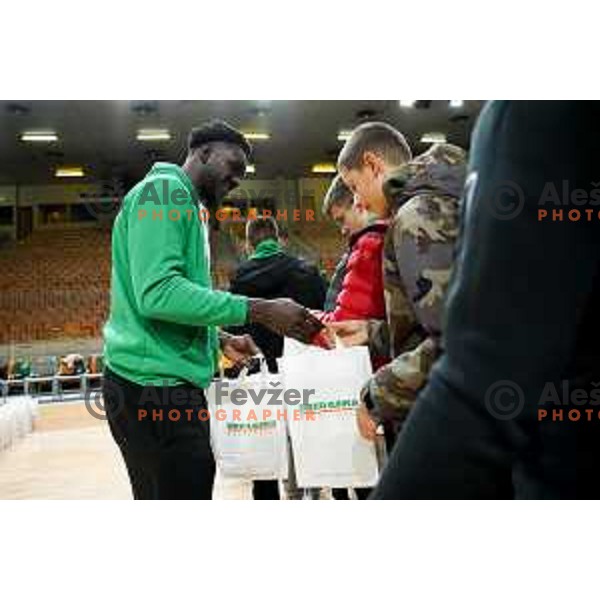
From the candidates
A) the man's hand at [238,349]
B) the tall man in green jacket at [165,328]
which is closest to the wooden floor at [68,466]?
the man's hand at [238,349]

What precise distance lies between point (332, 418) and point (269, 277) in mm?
950

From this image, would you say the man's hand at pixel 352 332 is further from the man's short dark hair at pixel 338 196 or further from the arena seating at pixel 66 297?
the arena seating at pixel 66 297

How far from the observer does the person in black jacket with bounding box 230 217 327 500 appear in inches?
79.0

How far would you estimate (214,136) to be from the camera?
3.82 feet

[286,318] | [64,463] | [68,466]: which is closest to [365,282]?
[286,318]

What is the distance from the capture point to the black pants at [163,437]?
3.45 ft

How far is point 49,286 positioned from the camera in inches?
298

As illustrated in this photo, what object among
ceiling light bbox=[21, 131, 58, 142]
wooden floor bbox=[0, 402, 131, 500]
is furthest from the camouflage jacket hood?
ceiling light bbox=[21, 131, 58, 142]

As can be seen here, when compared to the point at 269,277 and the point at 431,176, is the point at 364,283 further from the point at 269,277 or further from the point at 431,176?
the point at 269,277

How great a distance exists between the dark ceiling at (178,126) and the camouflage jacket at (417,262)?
0.19 feet

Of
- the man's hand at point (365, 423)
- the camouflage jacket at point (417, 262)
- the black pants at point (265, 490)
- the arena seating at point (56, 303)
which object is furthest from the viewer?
the arena seating at point (56, 303)
